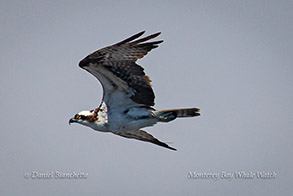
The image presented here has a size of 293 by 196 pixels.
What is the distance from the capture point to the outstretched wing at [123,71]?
19047 millimetres

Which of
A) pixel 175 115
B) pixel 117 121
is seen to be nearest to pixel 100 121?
pixel 117 121

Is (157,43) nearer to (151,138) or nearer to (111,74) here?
(111,74)

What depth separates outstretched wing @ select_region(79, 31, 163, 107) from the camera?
19047mm

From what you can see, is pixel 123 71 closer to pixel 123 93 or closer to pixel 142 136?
pixel 123 93

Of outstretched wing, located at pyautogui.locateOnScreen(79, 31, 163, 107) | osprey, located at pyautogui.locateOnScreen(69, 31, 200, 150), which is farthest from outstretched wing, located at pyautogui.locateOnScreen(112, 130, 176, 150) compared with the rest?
outstretched wing, located at pyautogui.locateOnScreen(79, 31, 163, 107)

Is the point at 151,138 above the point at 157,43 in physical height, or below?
below

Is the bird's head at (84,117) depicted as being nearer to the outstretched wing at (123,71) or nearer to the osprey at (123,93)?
the osprey at (123,93)

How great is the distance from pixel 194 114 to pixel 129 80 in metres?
1.59

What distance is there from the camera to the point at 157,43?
19.0 metres

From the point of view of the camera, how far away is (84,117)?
19.8 meters

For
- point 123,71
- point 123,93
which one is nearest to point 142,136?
point 123,93

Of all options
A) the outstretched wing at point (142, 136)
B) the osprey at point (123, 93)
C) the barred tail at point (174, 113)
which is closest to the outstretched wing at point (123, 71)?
the osprey at point (123, 93)

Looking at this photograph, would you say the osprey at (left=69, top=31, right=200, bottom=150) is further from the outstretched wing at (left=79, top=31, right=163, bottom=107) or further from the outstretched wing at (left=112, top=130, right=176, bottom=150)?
the outstretched wing at (left=112, top=130, right=176, bottom=150)

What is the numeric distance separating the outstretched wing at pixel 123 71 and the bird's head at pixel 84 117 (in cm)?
45
